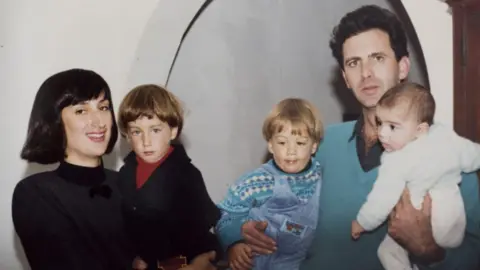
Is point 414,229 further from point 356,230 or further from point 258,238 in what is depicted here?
point 258,238

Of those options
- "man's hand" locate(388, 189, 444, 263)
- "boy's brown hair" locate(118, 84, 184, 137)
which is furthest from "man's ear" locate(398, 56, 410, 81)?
"boy's brown hair" locate(118, 84, 184, 137)

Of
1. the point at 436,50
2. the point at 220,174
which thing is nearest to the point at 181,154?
the point at 220,174

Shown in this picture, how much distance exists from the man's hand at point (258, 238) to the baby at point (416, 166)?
21 centimetres

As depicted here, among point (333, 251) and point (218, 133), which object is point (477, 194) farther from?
point (218, 133)

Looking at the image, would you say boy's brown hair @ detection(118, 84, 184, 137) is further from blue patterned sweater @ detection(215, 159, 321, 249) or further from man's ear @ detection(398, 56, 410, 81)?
man's ear @ detection(398, 56, 410, 81)

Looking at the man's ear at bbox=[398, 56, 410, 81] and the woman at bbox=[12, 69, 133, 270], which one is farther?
the man's ear at bbox=[398, 56, 410, 81]

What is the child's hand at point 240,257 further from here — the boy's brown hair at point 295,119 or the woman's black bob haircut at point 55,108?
the woman's black bob haircut at point 55,108

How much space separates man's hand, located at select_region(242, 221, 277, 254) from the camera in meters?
1.32

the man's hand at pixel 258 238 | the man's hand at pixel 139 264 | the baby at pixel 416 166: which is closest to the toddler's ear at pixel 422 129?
the baby at pixel 416 166

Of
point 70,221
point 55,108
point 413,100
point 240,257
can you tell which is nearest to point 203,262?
point 240,257

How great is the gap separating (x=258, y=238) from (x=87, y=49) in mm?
603

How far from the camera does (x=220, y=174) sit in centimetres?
139

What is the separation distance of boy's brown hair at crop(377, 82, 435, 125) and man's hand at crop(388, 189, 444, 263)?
174 millimetres

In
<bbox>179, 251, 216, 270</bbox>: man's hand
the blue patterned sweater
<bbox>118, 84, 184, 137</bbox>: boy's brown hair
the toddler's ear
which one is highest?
<bbox>118, 84, 184, 137</bbox>: boy's brown hair
